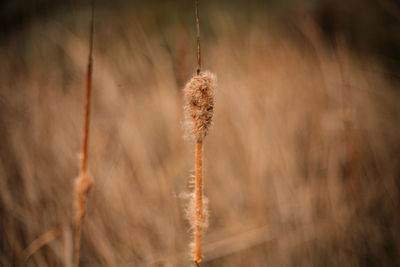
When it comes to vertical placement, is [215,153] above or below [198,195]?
above

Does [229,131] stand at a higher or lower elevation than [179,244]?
higher

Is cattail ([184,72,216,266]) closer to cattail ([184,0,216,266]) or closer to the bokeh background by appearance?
cattail ([184,0,216,266])

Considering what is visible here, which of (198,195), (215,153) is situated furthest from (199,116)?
(215,153)

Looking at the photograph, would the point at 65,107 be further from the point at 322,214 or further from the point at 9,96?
the point at 322,214

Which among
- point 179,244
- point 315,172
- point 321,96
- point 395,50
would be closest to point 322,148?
point 315,172

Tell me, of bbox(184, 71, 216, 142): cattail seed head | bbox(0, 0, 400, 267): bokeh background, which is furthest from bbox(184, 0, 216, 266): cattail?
bbox(0, 0, 400, 267): bokeh background

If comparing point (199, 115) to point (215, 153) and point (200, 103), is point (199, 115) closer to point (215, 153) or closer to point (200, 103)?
point (200, 103)

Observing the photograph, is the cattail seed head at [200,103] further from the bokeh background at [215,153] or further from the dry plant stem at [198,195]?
the bokeh background at [215,153]
